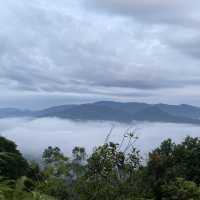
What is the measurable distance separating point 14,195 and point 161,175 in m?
32.4

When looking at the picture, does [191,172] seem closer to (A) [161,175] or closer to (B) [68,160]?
(A) [161,175]

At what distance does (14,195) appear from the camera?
4.41m

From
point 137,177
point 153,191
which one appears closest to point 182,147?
point 153,191

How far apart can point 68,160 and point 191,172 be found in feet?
98.0

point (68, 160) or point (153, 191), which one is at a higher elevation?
point (68, 160)

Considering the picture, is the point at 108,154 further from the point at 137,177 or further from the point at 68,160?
the point at 68,160

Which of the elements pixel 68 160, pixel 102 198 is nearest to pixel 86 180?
pixel 102 198

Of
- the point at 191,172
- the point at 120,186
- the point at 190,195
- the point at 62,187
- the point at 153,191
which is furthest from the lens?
the point at 191,172

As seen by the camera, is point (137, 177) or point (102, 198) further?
point (137, 177)

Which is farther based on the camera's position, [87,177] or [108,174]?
[108,174]

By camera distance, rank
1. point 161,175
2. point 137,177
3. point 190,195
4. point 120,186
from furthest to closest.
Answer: point 161,175 → point 190,195 → point 137,177 → point 120,186

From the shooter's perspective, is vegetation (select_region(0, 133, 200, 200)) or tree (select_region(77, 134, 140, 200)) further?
tree (select_region(77, 134, 140, 200))

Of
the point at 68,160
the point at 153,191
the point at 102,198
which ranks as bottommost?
the point at 153,191

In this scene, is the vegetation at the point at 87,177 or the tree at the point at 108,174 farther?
the tree at the point at 108,174
